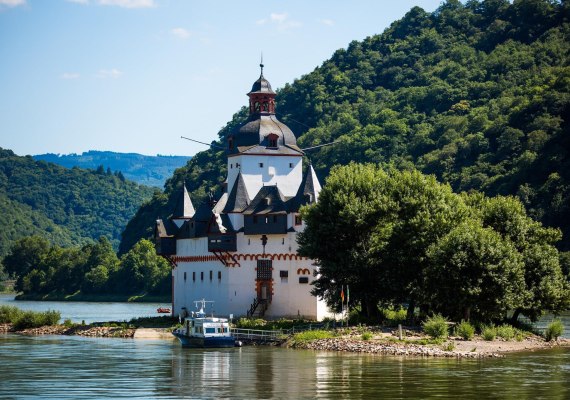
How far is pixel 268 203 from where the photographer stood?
107812 millimetres

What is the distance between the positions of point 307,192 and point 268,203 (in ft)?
14.2

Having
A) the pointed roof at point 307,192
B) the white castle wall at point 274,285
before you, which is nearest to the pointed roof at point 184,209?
the white castle wall at point 274,285

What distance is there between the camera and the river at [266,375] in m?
62.1

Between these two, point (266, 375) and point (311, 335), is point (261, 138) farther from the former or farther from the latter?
point (266, 375)

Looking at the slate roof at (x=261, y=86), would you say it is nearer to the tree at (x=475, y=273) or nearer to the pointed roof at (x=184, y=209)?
the pointed roof at (x=184, y=209)

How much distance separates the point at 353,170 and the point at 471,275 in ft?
51.1

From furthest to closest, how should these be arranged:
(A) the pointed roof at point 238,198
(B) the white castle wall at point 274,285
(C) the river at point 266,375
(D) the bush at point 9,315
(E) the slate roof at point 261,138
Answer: (E) the slate roof at point 261,138 → (D) the bush at point 9,315 → (A) the pointed roof at point 238,198 → (B) the white castle wall at point 274,285 → (C) the river at point 266,375

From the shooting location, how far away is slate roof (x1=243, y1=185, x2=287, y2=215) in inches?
4213

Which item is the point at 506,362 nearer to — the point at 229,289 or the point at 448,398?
the point at 448,398

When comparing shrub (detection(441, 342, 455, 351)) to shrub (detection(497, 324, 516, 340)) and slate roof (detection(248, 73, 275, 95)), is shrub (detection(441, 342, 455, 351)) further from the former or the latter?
slate roof (detection(248, 73, 275, 95))

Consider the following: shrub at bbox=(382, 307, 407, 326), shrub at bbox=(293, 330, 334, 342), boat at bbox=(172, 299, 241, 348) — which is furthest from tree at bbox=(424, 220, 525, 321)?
boat at bbox=(172, 299, 241, 348)

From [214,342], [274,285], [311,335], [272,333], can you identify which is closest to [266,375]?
[311,335]

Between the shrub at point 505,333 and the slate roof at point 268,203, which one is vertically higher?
the slate roof at point 268,203

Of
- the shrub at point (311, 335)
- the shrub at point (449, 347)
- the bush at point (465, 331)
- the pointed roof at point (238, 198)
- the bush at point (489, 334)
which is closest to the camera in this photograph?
the shrub at point (449, 347)
